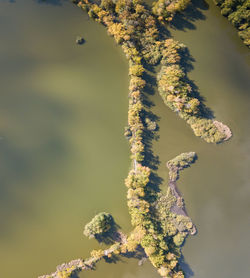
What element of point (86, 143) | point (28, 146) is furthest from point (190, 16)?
point (28, 146)

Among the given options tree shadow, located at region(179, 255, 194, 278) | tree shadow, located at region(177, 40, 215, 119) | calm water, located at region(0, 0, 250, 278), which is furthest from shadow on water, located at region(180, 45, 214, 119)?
tree shadow, located at region(179, 255, 194, 278)

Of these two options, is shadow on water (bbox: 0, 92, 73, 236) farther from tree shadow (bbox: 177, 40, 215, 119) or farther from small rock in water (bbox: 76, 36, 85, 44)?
tree shadow (bbox: 177, 40, 215, 119)

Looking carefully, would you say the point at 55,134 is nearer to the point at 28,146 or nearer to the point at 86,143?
the point at 28,146

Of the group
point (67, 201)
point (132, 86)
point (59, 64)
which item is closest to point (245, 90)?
point (132, 86)

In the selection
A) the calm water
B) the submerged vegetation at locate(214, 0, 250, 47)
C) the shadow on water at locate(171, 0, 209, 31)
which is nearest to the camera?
the calm water

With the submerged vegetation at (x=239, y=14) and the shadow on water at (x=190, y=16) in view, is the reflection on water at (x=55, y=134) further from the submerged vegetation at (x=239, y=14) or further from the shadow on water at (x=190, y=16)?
the submerged vegetation at (x=239, y=14)

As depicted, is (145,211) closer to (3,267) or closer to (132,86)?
(132,86)
